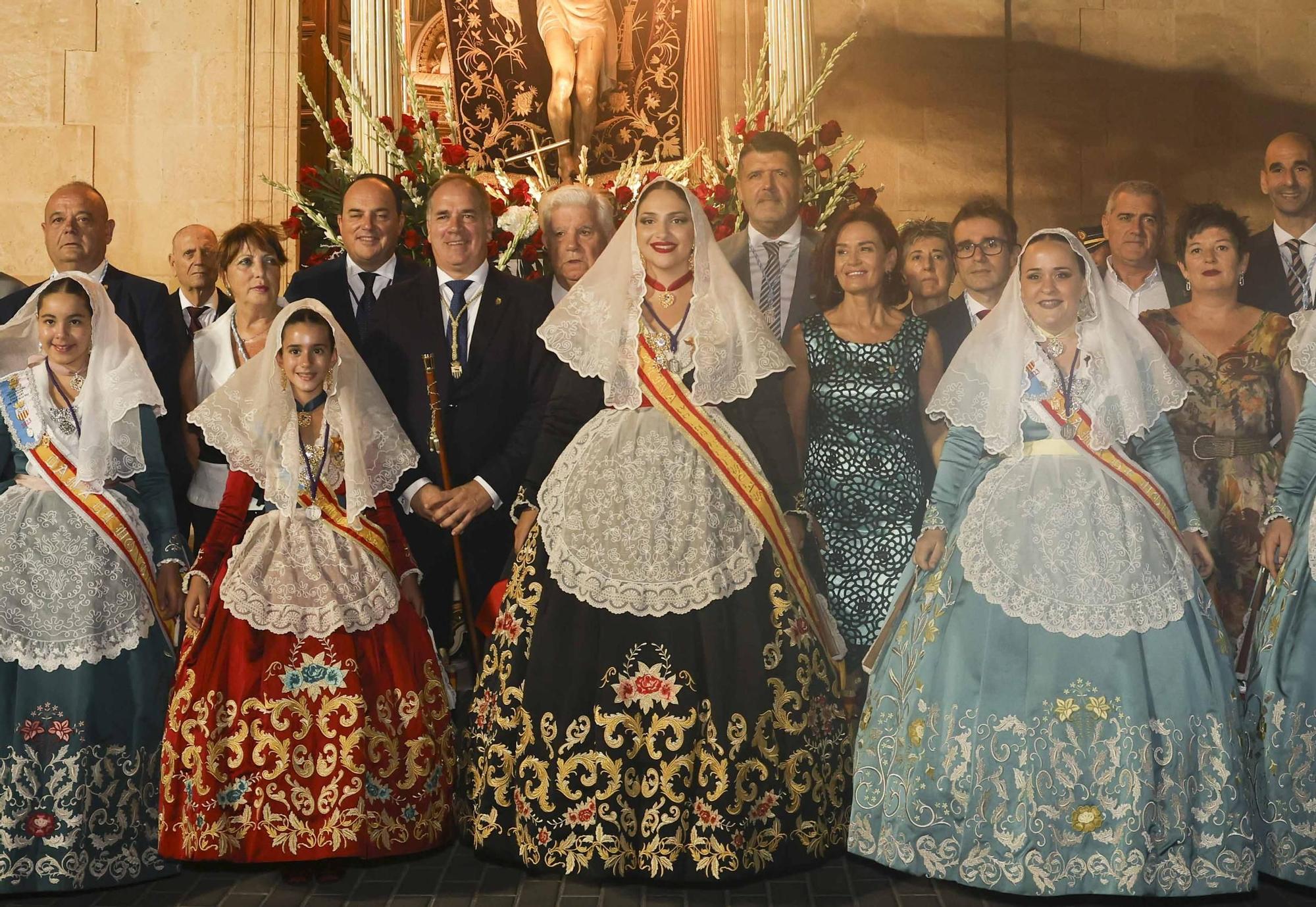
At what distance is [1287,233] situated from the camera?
17.5 ft

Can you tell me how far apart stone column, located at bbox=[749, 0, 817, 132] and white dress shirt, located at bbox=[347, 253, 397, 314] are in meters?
2.84

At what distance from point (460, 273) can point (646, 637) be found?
1.64 metres

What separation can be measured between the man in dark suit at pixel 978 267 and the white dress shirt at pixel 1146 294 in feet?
1.55

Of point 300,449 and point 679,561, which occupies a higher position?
point 300,449

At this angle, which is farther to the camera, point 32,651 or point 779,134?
point 779,134

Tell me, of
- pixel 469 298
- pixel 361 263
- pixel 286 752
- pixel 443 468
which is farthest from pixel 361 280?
pixel 286 752

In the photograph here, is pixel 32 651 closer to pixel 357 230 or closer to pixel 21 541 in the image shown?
pixel 21 541

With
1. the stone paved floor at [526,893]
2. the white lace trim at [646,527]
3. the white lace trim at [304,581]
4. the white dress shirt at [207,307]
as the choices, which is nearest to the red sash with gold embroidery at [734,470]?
the white lace trim at [646,527]

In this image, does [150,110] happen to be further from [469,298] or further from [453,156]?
[469,298]

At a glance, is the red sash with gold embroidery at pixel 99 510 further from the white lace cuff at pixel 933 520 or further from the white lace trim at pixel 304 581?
the white lace cuff at pixel 933 520

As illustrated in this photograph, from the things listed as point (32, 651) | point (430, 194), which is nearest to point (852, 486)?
point (430, 194)

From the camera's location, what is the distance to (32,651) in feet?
13.8

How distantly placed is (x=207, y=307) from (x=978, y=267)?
2.99 meters

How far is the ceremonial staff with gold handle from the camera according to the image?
15.6ft
